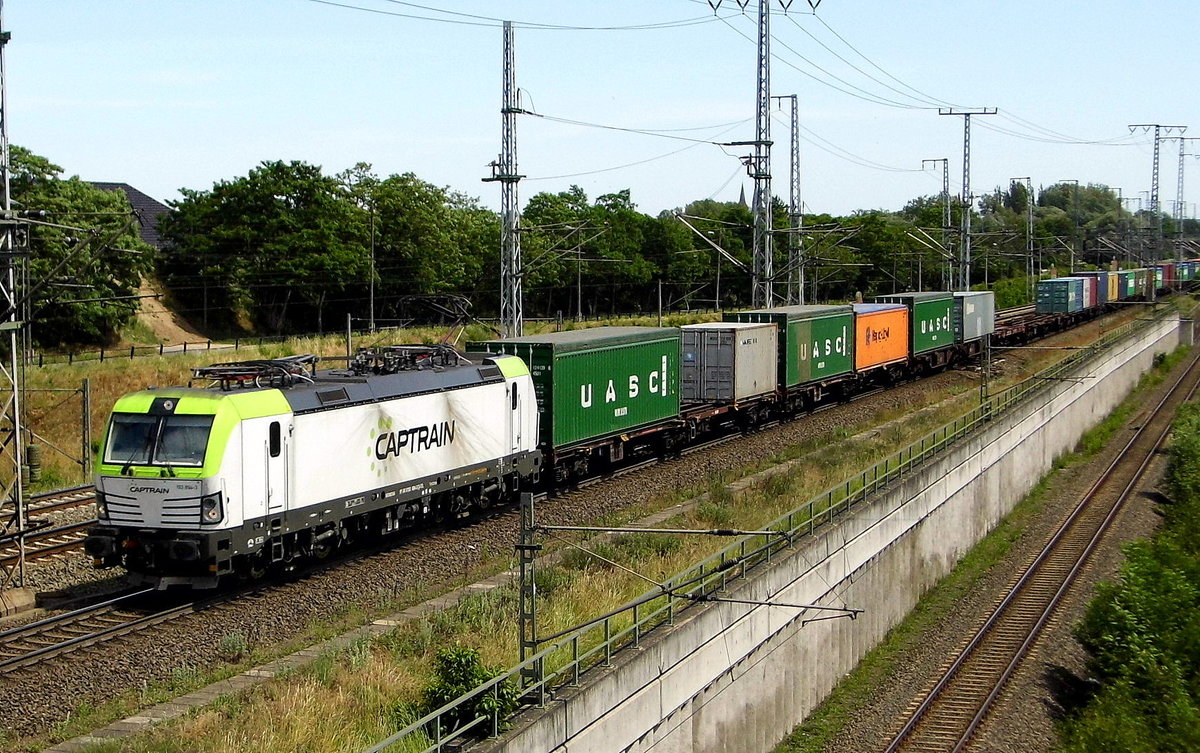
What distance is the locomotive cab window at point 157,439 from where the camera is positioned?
19141 mm

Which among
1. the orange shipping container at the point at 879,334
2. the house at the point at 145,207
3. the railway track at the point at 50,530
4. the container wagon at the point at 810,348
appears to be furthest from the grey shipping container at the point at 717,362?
the house at the point at 145,207

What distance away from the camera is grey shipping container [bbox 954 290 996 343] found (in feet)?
196

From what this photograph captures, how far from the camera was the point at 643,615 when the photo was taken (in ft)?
60.7

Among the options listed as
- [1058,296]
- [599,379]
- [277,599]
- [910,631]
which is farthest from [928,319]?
[277,599]

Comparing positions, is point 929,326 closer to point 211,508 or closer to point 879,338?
point 879,338

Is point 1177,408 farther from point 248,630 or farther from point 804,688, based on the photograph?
point 248,630

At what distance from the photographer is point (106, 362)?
144ft

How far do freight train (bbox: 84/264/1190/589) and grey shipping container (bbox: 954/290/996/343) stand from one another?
22919 mm

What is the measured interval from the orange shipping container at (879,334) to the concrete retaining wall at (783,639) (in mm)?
9690

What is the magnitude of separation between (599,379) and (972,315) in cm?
3646

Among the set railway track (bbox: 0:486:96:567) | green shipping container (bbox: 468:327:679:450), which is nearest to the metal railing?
green shipping container (bbox: 468:327:679:450)

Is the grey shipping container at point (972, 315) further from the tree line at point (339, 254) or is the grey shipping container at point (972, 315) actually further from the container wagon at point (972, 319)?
the tree line at point (339, 254)

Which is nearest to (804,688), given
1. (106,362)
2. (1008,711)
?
(1008,711)

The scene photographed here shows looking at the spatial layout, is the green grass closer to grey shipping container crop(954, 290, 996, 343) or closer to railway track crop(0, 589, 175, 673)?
railway track crop(0, 589, 175, 673)
